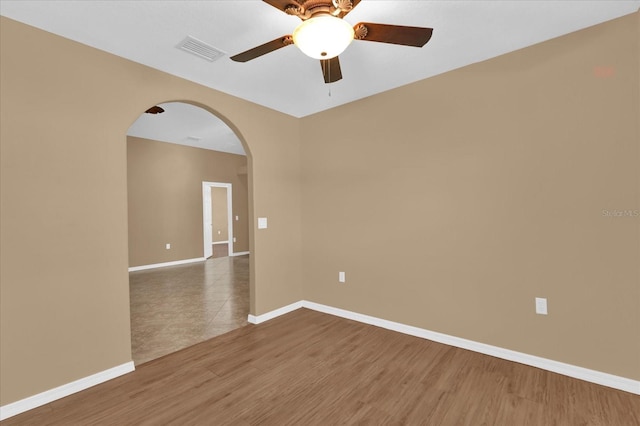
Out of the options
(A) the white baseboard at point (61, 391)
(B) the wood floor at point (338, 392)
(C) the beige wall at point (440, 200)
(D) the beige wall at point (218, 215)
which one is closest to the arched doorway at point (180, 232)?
(A) the white baseboard at point (61, 391)

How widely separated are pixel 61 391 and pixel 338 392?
6.68 ft

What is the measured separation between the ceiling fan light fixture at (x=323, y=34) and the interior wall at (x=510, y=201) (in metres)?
1.71

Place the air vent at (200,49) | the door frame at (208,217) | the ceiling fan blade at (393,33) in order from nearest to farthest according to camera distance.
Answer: the ceiling fan blade at (393,33) → the air vent at (200,49) → the door frame at (208,217)

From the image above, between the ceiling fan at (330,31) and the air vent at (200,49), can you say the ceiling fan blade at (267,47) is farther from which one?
the air vent at (200,49)

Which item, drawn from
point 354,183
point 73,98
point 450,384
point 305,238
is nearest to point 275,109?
point 354,183

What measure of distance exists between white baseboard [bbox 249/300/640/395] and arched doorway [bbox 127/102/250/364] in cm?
91

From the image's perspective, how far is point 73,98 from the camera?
2.20m

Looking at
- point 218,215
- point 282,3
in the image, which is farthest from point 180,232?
point 282,3

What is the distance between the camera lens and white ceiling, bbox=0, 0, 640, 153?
191cm

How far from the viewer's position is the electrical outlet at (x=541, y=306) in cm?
235

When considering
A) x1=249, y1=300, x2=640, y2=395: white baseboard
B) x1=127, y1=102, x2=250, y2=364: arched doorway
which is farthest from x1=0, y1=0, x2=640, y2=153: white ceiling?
x1=249, y1=300, x2=640, y2=395: white baseboard

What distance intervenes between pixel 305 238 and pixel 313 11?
9.40 ft

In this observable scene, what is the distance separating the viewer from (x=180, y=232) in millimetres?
6883

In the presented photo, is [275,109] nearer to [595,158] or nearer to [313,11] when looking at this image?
[313,11]
